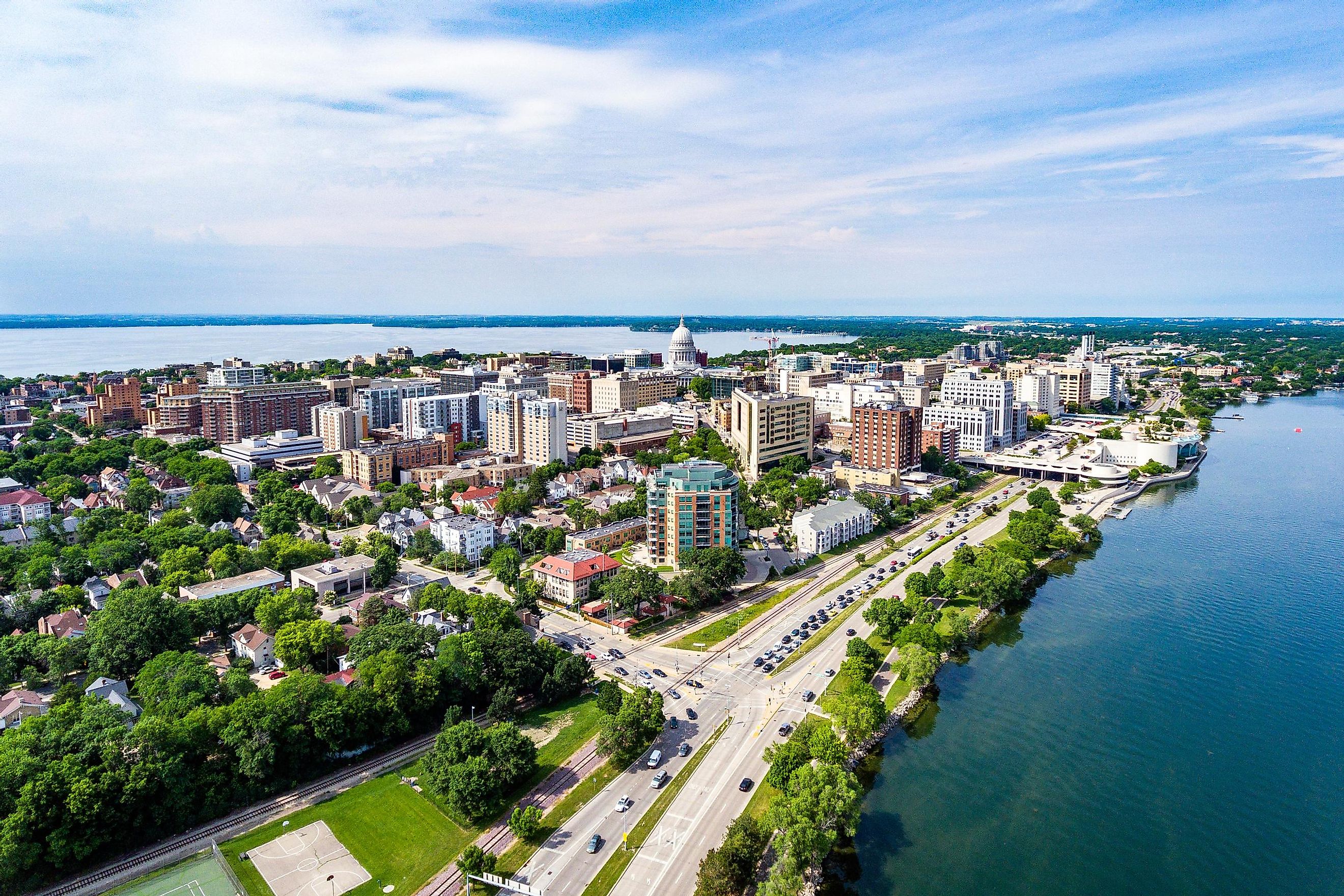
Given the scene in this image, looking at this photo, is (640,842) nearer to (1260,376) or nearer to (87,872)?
(87,872)

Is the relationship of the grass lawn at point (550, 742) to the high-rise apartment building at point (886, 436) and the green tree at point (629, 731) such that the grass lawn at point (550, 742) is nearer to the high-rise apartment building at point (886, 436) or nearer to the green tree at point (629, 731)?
the green tree at point (629, 731)

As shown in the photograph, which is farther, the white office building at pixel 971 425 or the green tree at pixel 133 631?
the white office building at pixel 971 425

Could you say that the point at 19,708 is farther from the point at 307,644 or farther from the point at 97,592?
the point at 97,592

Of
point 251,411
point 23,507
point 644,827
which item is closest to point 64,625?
point 23,507

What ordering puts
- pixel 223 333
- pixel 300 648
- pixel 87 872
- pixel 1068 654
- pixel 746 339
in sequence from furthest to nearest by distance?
pixel 223 333
pixel 746 339
pixel 1068 654
pixel 300 648
pixel 87 872

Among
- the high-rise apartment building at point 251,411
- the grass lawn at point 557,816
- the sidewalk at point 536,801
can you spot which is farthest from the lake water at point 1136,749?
the high-rise apartment building at point 251,411

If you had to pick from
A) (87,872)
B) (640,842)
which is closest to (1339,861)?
(640,842)

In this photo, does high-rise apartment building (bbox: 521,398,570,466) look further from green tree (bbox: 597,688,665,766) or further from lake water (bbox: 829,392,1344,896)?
green tree (bbox: 597,688,665,766)
